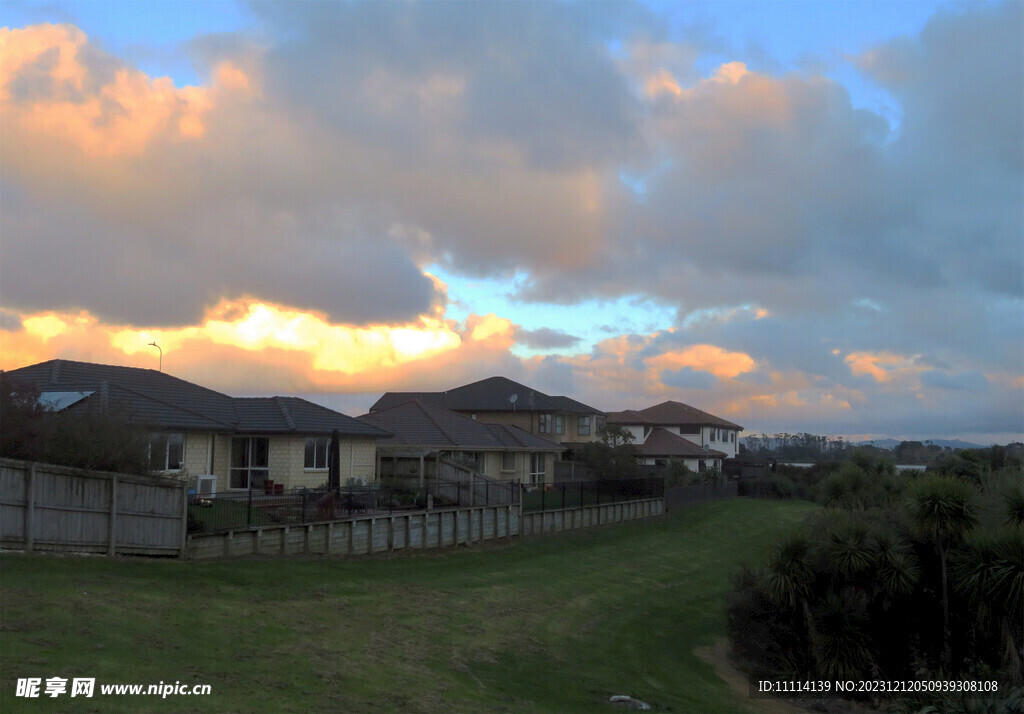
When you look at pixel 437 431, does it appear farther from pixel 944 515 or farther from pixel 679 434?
pixel 679 434

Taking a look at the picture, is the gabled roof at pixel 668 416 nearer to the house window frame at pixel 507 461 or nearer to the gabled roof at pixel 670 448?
the gabled roof at pixel 670 448

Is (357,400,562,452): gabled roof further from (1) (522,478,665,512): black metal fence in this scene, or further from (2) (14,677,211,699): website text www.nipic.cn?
(2) (14,677,211,699): website text www.nipic.cn

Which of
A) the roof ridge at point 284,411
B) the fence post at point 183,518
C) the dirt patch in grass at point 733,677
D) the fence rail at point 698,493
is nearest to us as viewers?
the dirt patch in grass at point 733,677

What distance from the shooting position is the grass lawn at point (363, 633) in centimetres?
1214

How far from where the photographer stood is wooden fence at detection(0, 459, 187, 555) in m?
17.4

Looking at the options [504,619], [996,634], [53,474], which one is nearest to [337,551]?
[504,619]

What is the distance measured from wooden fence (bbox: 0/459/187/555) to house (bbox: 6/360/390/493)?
35.8ft

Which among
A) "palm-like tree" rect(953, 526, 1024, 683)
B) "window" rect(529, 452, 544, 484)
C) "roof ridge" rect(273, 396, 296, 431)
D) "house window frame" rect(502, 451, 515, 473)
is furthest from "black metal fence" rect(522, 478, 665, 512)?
"palm-like tree" rect(953, 526, 1024, 683)

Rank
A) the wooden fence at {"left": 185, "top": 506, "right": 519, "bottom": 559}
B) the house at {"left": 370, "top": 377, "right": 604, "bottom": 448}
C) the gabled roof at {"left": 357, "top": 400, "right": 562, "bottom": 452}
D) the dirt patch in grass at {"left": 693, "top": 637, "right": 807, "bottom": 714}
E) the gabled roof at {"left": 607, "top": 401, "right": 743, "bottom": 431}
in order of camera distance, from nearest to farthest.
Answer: the dirt patch in grass at {"left": 693, "top": 637, "right": 807, "bottom": 714} < the wooden fence at {"left": 185, "top": 506, "right": 519, "bottom": 559} < the gabled roof at {"left": 357, "top": 400, "right": 562, "bottom": 452} < the house at {"left": 370, "top": 377, "right": 604, "bottom": 448} < the gabled roof at {"left": 607, "top": 401, "right": 743, "bottom": 431}

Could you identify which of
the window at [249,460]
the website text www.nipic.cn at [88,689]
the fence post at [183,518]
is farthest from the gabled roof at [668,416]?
the website text www.nipic.cn at [88,689]

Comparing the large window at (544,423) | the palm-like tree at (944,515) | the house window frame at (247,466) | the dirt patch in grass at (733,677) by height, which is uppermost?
the large window at (544,423)

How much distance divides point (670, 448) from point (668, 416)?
9976 millimetres

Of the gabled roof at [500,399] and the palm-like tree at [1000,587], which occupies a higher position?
the gabled roof at [500,399]

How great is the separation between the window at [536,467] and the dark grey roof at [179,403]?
17004 mm
